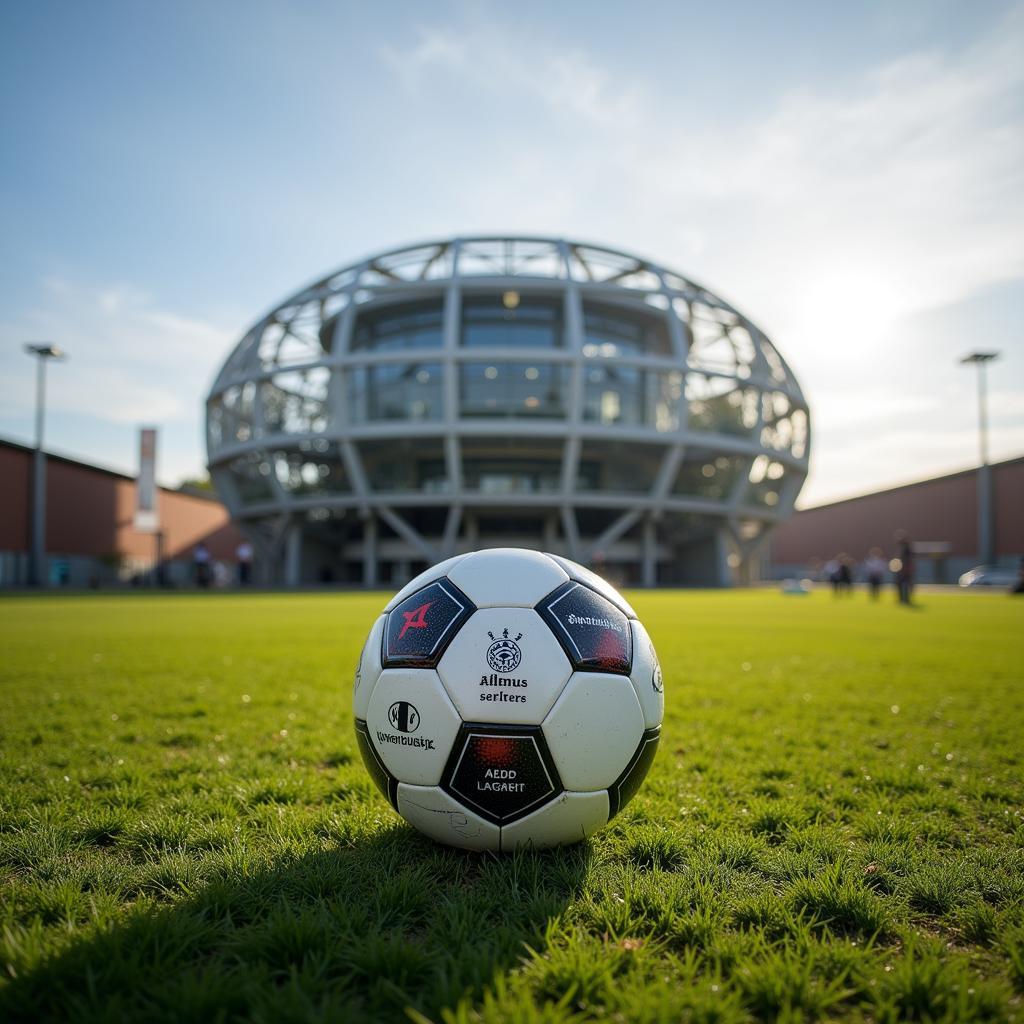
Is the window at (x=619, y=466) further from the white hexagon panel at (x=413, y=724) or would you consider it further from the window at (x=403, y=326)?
the white hexagon panel at (x=413, y=724)

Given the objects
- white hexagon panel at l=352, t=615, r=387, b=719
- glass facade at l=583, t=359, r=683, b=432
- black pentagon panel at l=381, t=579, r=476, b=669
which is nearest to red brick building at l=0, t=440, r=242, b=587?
glass facade at l=583, t=359, r=683, b=432

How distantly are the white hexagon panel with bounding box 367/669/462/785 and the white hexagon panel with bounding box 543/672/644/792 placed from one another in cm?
39

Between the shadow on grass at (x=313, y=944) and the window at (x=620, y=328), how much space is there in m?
40.5

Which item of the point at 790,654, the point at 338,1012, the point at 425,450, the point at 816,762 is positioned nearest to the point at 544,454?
the point at 425,450

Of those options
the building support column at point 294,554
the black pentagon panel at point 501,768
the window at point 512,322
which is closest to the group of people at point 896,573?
the window at point 512,322

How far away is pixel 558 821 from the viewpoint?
263cm

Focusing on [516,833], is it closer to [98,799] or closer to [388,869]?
[388,869]

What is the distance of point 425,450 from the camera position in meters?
40.2

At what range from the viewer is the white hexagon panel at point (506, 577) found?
9.17 feet

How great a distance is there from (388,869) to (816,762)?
2802 millimetres

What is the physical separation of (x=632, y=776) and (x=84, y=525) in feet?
162

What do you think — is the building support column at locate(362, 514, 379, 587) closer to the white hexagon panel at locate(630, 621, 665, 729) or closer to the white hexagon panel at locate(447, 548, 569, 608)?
the white hexagon panel at locate(447, 548, 569, 608)

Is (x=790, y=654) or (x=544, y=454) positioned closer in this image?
(x=790, y=654)

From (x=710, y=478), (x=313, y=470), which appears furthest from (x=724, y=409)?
(x=313, y=470)
